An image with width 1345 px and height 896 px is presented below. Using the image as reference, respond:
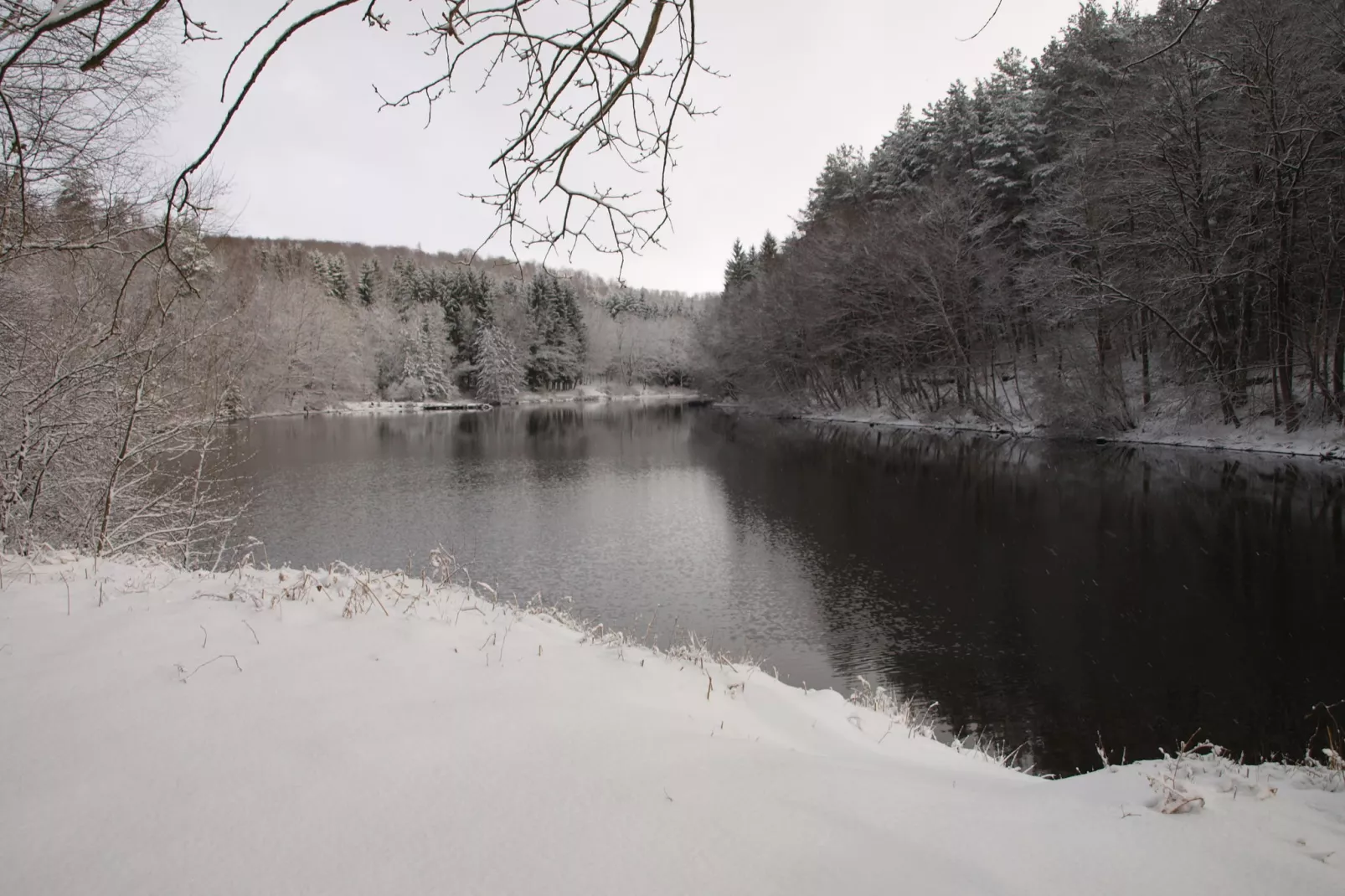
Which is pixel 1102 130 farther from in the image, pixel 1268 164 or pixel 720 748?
pixel 720 748

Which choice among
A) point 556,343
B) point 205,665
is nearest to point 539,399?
point 556,343

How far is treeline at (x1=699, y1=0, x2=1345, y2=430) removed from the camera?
17.5 m

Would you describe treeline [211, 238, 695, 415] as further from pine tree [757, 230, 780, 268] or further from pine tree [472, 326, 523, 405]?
pine tree [757, 230, 780, 268]

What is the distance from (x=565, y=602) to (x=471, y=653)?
7.17 meters

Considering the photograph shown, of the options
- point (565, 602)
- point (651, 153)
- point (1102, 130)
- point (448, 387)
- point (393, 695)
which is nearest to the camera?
point (651, 153)

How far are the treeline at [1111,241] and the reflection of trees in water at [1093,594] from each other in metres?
4.60

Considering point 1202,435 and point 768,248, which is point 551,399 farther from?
point 1202,435

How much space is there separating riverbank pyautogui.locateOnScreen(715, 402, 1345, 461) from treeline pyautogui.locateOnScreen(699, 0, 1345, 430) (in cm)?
44

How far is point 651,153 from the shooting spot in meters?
2.48

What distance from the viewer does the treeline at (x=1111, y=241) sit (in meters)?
17.5

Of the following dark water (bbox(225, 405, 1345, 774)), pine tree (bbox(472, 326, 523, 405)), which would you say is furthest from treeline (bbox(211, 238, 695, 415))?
dark water (bbox(225, 405, 1345, 774))

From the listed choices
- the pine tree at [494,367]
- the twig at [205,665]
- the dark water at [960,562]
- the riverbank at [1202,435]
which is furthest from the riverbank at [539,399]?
the twig at [205,665]

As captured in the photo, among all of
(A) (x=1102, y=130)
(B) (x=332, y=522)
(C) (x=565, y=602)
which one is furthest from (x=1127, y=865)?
(A) (x=1102, y=130)

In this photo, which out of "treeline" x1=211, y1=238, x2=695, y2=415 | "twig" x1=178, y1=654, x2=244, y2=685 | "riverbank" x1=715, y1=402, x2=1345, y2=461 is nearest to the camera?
"twig" x1=178, y1=654, x2=244, y2=685
